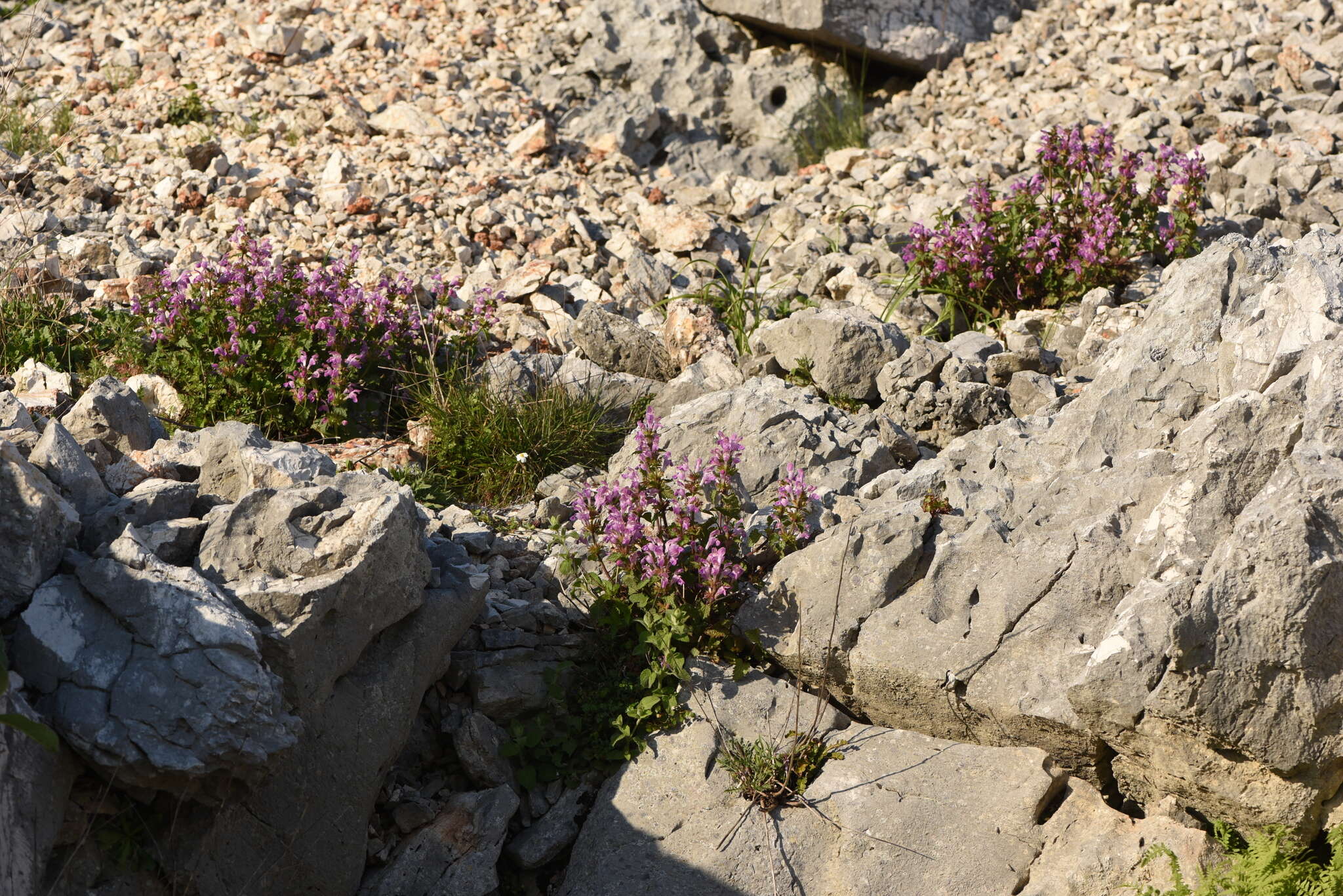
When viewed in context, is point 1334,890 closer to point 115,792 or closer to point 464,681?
point 464,681

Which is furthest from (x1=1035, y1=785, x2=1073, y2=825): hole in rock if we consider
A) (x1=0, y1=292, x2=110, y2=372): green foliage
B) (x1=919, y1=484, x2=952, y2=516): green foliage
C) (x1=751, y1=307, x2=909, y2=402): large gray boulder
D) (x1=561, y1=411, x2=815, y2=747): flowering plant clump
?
(x1=0, y1=292, x2=110, y2=372): green foliage

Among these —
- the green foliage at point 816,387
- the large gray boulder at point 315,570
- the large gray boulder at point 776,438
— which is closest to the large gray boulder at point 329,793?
the large gray boulder at point 315,570

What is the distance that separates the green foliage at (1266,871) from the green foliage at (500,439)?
3469mm

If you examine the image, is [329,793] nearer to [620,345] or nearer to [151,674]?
[151,674]

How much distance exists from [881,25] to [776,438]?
6.73 metres

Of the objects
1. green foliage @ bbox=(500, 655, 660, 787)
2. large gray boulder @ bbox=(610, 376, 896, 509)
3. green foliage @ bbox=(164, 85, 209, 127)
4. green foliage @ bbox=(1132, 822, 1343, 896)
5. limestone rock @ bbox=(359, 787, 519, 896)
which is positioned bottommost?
limestone rock @ bbox=(359, 787, 519, 896)

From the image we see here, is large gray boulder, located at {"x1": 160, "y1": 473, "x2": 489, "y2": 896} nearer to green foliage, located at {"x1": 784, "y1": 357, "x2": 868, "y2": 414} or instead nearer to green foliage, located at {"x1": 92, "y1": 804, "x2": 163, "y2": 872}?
green foliage, located at {"x1": 92, "y1": 804, "x2": 163, "y2": 872}

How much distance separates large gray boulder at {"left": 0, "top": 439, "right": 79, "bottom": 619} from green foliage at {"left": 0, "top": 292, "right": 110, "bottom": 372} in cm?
293

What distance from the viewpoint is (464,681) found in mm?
4906

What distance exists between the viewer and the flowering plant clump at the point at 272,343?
6.16 meters

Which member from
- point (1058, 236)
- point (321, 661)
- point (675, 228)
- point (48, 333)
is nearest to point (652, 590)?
point (321, 661)

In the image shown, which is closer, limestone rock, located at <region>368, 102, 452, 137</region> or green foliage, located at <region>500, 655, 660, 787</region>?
green foliage, located at <region>500, 655, 660, 787</region>

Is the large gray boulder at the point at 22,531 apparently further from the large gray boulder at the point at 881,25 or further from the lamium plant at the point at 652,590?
the large gray boulder at the point at 881,25

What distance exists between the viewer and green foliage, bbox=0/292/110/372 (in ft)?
21.5
